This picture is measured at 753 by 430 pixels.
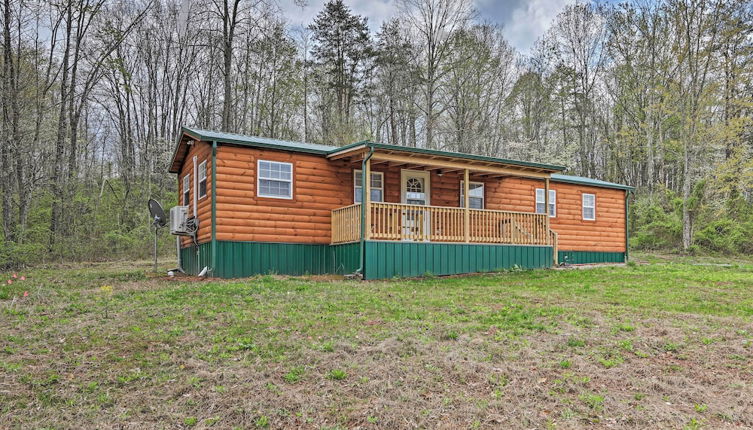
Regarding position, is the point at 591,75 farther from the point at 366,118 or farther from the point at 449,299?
the point at 449,299

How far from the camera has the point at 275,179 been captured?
40.8 feet

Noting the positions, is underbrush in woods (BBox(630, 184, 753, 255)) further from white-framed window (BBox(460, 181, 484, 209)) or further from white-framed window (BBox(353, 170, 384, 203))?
white-framed window (BBox(353, 170, 384, 203))

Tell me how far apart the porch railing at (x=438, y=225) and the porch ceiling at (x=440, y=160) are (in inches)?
43.0

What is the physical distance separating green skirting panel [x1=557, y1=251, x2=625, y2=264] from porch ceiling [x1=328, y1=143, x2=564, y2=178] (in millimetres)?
3797

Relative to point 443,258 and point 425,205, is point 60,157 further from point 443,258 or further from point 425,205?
point 443,258

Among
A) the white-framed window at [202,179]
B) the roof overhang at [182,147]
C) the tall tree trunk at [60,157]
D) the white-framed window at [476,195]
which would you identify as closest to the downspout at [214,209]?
the roof overhang at [182,147]

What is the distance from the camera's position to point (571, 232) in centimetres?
1756

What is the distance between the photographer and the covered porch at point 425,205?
12.2 metres

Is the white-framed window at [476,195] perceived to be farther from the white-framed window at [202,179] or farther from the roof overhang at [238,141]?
the white-framed window at [202,179]

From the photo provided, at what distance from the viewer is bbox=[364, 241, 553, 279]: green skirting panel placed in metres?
11.9

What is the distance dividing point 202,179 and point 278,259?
279 centimetres

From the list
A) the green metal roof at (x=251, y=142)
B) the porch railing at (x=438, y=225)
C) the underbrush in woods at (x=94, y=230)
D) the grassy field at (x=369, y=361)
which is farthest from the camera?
the underbrush in woods at (x=94, y=230)

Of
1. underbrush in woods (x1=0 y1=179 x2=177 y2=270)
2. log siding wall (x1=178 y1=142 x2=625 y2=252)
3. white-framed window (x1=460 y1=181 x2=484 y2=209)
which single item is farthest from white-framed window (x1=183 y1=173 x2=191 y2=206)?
white-framed window (x1=460 y1=181 x2=484 y2=209)

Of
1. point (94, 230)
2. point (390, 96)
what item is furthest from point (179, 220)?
point (390, 96)
